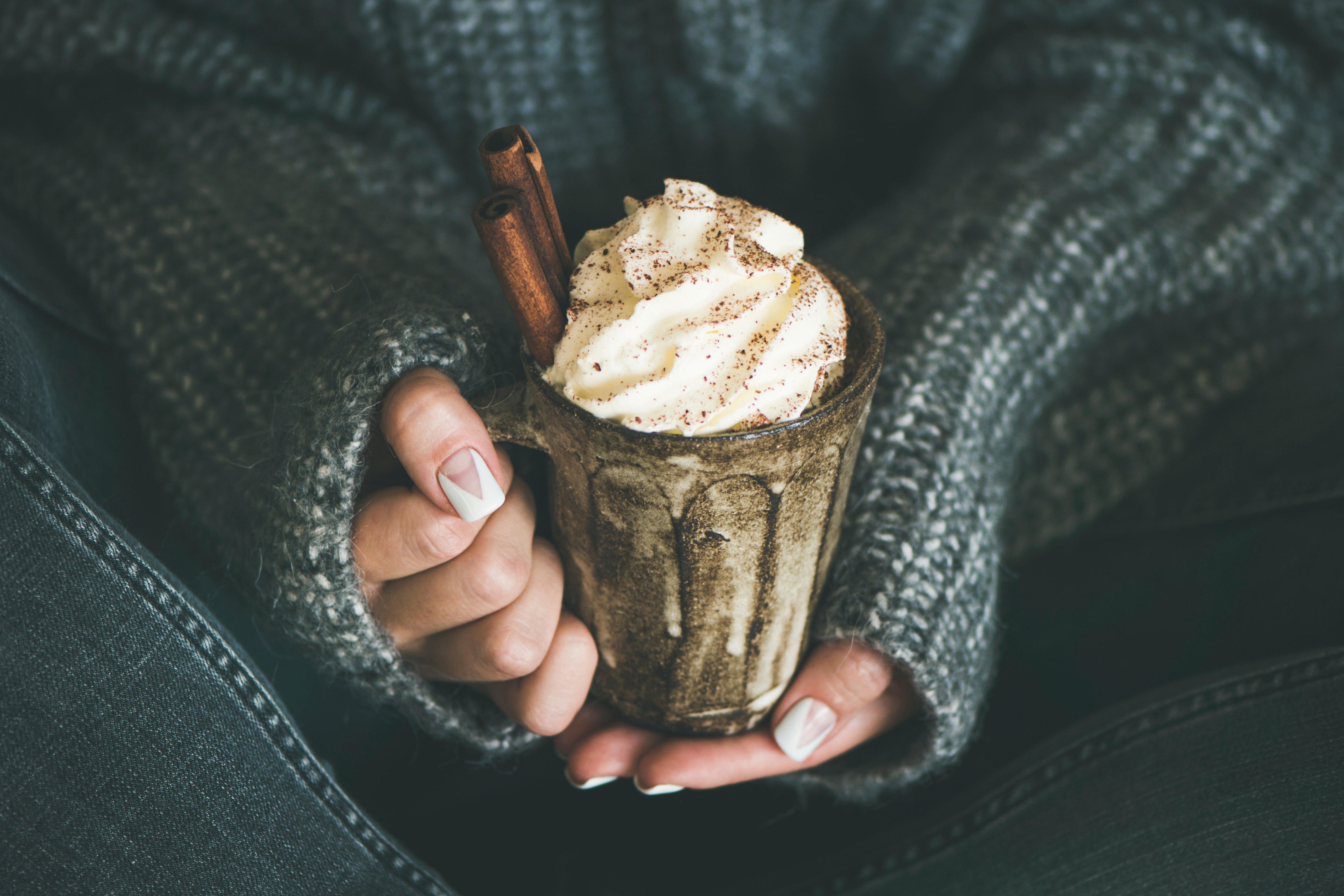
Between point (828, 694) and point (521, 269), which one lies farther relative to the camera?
point (828, 694)

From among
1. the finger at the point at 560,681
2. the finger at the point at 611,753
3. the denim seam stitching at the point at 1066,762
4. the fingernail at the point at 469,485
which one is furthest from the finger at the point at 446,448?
the denim seam stitching at the point at 1066,762

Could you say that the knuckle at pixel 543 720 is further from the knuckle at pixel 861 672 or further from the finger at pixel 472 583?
the knuckle at pixel 861 672

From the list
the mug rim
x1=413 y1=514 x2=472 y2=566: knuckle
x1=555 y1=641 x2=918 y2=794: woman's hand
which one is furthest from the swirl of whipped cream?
x1=555 y1=641 x2=918 y2=794: woman's hand

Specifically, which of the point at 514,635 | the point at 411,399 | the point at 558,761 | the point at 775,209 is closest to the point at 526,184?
the point at 411,399

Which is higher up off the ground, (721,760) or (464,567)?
(464,567)

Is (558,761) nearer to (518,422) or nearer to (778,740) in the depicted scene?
(778,740)

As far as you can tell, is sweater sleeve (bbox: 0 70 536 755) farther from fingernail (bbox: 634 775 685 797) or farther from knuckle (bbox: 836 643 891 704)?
knuckle (bbox: 836 643 891 704)

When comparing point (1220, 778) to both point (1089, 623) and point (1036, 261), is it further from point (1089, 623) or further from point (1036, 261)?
point (1036, 261)
